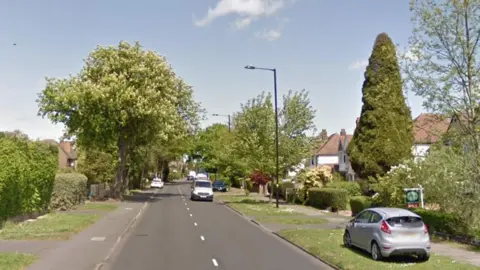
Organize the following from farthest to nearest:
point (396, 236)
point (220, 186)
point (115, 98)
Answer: point (220, 186) < point (115, 98) < point (396, 236)

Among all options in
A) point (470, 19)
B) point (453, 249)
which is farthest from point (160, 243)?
point (470, 19)

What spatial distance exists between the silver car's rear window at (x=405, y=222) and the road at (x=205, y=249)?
2.29 meters

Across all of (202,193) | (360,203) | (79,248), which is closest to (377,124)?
(360,203)

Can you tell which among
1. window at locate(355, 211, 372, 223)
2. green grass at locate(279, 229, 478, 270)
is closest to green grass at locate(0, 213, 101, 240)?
green grass at locate(279, 229, 478, 270)

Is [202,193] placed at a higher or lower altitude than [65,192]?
higher

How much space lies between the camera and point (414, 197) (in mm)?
23562

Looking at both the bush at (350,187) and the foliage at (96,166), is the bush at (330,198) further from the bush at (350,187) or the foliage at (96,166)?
the foliage at (96,166)

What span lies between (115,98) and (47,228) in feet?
67.4

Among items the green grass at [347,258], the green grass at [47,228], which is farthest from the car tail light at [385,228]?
the green grass at [47,228]

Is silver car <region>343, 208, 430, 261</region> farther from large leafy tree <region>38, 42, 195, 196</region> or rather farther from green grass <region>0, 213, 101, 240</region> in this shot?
large leafy tree <region>38, 42, 195, 196</region>

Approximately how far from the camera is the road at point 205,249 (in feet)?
48.3

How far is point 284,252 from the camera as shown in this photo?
1748cm

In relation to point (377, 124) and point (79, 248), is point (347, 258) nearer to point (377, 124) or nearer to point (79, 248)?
point (79, 248)

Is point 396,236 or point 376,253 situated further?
point 376,253
